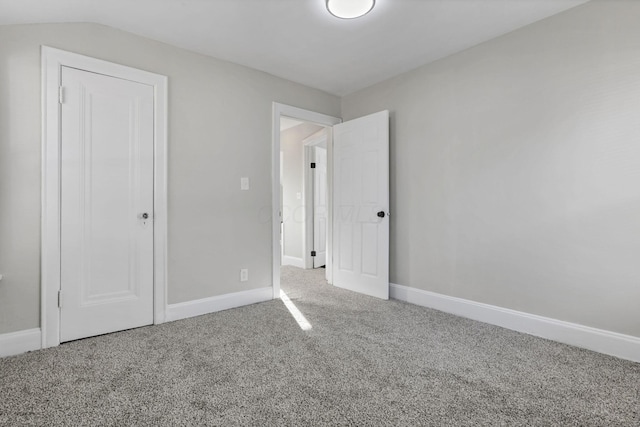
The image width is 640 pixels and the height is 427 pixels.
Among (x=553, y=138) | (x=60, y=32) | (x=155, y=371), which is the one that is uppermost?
(x=60, y=32)

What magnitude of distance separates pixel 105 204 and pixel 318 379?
202 centimetres

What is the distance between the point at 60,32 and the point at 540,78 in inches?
139

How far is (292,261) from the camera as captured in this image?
530 centimetres

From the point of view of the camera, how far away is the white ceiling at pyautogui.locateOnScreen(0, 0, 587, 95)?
6.96 ft

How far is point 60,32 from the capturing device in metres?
2.20

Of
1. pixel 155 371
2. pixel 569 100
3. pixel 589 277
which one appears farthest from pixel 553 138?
pixel 155 371

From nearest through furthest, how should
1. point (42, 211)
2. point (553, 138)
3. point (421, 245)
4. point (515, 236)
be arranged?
1. point (42, 211)
2. point (553, 138)
3. point (515, 236)
4. point (421, 245)

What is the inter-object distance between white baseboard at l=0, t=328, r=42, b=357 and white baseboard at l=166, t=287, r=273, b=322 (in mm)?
830

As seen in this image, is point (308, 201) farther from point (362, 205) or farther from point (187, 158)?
point (187, 158)

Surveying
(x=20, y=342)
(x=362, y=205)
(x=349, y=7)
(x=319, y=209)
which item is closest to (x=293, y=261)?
(x=319, y=209)

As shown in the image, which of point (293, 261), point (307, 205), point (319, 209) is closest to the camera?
point (307, 205)

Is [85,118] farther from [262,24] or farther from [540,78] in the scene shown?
[540,78]

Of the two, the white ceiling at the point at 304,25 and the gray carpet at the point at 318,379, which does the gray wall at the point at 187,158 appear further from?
the gray carpet at the point at 318,379

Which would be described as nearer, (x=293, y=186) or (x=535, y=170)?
(x=535, y=170)
